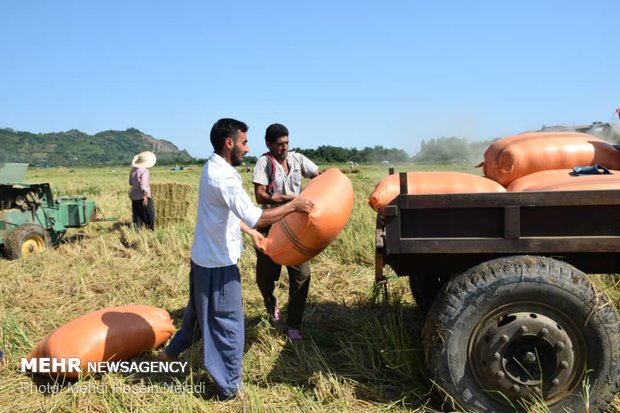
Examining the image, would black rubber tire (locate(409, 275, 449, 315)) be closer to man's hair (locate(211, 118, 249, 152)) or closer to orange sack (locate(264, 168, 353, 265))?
orange sack (locate(264, 168, 353, 265))

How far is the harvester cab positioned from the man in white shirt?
5.85 m

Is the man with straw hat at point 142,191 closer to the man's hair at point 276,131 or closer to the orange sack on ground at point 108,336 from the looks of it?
the orange sack on ground at point 108,336

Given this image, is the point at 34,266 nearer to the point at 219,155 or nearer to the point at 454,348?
the point at 219,155

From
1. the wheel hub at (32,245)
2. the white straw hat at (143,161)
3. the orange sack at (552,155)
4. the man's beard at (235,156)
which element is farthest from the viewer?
the white straw hat at (143,161)

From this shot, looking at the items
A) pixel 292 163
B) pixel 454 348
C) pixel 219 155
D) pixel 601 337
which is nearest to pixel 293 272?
pixel 292 163

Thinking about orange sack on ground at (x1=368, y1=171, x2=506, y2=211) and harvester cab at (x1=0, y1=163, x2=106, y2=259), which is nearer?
orange sack on ground at (x1=368, y1=171, x2=506, y2=211)

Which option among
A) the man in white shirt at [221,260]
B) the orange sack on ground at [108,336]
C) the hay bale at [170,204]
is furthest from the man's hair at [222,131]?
the hay bale at [170,204]

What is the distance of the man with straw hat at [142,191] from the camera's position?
9.47 metres

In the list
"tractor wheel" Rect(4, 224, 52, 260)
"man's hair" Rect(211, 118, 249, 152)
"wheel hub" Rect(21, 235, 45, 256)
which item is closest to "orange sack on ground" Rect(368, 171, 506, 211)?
"man's hair" Rect(211, 118, 249, 152)

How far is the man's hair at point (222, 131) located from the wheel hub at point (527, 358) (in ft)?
6.55

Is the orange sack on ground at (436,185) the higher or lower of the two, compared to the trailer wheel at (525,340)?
higher

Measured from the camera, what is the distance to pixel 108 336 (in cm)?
358

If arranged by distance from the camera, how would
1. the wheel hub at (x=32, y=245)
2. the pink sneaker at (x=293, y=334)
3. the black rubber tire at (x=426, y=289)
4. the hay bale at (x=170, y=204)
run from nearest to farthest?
the pink sneaker at (x=293, y=334) → the black rubber tire at (x=426, y=289) → the wheel hub at (x=32, y=245) → the hay bale at (x=170, y=204)

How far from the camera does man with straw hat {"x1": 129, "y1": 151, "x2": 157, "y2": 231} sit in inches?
373
